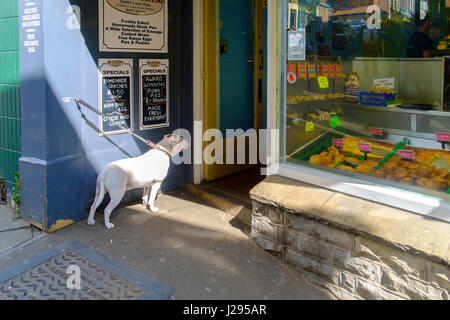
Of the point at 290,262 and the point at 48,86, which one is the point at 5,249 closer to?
the point at 48,86

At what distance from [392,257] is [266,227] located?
118cm

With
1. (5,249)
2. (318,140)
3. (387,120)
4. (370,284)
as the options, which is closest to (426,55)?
(387,120)

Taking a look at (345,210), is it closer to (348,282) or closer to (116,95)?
(348,282)

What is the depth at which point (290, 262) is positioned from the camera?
3.71 meters

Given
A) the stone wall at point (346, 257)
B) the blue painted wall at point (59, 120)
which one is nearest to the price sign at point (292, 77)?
the stone wall at point (346, 257)

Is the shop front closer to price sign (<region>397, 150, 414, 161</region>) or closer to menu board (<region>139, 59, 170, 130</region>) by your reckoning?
price sign (<region>397, 150, 414, 161</region>)

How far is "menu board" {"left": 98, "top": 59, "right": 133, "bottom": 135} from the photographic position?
15.1 ft

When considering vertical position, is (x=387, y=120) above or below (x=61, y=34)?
below

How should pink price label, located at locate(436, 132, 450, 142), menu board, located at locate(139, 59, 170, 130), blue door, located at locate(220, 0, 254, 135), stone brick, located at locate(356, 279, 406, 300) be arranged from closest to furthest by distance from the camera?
stone brick, located at locate(356, 279, 406, 300) < pink price label, located at locate(436, 132, 450, 142) < menu board, located at locate(139, 59, 170, 130) < blue door, located at locate(220, 0, 254, 135)

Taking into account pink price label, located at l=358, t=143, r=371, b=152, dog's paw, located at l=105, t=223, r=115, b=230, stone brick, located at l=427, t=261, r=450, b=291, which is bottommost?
dog's paw, located at l=105, t=223, r=115, b=230

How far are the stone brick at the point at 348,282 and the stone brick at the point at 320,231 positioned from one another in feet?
0.70

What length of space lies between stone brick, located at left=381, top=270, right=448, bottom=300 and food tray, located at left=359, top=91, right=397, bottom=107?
1.84 m

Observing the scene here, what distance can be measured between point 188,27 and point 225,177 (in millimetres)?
1968

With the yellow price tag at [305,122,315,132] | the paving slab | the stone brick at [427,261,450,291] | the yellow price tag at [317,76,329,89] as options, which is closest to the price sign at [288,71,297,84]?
the yellow price tag at [317,76,329,89]
